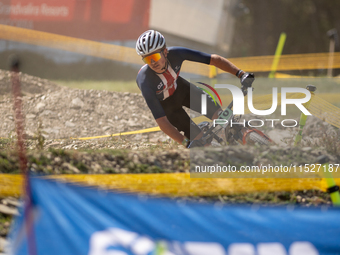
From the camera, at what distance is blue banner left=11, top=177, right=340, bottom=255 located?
9.37 ft

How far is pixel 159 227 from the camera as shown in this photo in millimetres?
3025

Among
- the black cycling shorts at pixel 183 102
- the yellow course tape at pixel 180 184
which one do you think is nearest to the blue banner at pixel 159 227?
the yellow course tape at pixel 180 184

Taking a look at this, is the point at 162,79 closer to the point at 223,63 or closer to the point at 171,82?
the point at 171,82

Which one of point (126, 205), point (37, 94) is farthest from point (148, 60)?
point (37, 94)

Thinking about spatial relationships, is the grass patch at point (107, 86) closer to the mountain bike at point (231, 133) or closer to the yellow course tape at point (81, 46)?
the yellow course tape at point (81, 46)

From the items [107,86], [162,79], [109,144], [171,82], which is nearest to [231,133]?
[171,82]

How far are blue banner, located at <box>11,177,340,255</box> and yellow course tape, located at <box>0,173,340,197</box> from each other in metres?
0.57

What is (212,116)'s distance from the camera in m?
5.35

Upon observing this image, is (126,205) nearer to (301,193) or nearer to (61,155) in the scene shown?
(61,155)

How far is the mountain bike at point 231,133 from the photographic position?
4891 millimetres

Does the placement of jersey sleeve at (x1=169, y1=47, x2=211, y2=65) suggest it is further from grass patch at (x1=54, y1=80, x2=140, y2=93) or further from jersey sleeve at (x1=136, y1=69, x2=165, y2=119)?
grass patch at (x1=54, y1=80, x2=140, y2=93)

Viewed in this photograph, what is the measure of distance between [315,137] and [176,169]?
10.1 feet

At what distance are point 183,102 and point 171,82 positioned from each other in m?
0.48

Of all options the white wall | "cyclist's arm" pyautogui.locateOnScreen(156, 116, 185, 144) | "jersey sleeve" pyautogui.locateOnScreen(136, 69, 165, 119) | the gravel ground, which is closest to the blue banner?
the gravel ground
